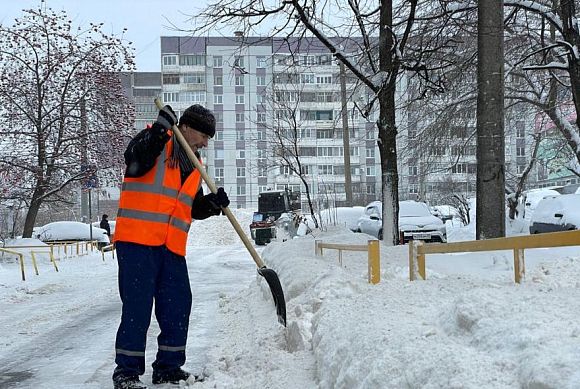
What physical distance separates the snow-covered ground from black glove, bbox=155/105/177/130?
1.55m

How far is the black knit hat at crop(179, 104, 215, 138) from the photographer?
416 cm

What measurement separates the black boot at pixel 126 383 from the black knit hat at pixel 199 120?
159cm

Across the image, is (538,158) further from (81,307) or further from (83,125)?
(81,307)

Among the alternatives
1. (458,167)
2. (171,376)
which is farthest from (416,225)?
(171,376)

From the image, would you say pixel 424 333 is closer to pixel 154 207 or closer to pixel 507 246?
pixel 507 246

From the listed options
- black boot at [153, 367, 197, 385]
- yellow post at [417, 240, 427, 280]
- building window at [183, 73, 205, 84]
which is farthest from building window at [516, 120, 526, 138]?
building window at [183, 73, 205, 84]

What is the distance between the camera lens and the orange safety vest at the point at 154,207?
12.7ft

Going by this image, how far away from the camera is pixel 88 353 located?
5.18m

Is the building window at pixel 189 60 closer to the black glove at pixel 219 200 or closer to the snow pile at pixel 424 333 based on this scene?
the snow pile at pixel 424 333

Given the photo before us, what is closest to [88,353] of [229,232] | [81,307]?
[81,307]

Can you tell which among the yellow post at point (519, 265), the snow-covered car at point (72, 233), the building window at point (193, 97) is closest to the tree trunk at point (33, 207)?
the snow-covered car at point (72, 233)

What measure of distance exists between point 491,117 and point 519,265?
13.6 feet

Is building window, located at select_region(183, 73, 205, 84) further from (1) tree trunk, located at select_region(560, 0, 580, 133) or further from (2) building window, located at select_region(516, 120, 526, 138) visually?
(1) tree trunk, located at select_region(560, 0, 580, 133)

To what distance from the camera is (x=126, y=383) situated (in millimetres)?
3711
